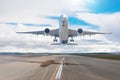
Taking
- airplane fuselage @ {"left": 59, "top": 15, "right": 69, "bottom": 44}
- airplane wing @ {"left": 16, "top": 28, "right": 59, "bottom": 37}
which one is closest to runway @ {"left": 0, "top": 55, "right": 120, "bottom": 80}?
airplane fuselage @ {"left": 59, "top": 15, "right": 69, "bottom": 44}

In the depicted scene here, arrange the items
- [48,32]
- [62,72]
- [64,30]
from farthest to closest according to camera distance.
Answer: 1. [48,32]
2. [64,30]
3. [62,72]

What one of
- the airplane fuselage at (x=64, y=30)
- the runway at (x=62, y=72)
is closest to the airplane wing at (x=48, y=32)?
the airplane fuselage at (x=64, y=30)

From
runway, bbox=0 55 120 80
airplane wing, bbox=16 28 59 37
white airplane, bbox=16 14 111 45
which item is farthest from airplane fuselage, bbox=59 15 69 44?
runway, bbox=0 55 120 80

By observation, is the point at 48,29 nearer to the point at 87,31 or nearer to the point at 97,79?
Answer: the point at 87,31

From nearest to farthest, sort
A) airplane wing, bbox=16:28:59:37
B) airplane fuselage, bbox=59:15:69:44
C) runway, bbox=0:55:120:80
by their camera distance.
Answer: runway, bbox=0:55:120:80 → airplane fuselage, bbox=59:15:69:44 → airplane wing, bbox=16:28:59:37

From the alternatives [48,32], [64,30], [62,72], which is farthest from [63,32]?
[62,72]

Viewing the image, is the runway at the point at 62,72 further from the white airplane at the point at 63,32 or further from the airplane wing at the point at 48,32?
the airplane wing at the point at 48,32

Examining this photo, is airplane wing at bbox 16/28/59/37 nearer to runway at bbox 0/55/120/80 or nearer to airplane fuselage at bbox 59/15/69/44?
airplane fuselage at bbox 59/15/69/44

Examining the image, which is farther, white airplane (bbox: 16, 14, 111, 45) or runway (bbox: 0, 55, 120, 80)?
white airplane (bbox: 16, 14, 111, 45)

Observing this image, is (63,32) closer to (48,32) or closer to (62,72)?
(48,32)

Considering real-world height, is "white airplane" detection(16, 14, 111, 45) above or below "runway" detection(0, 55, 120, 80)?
above

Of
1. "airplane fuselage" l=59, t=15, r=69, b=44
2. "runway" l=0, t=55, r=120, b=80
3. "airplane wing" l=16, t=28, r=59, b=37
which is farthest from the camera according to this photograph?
"airplane wing" l=16, t=28, r=59, b=37

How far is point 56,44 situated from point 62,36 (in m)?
5.90

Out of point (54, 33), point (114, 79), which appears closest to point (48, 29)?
point (54, 33)
